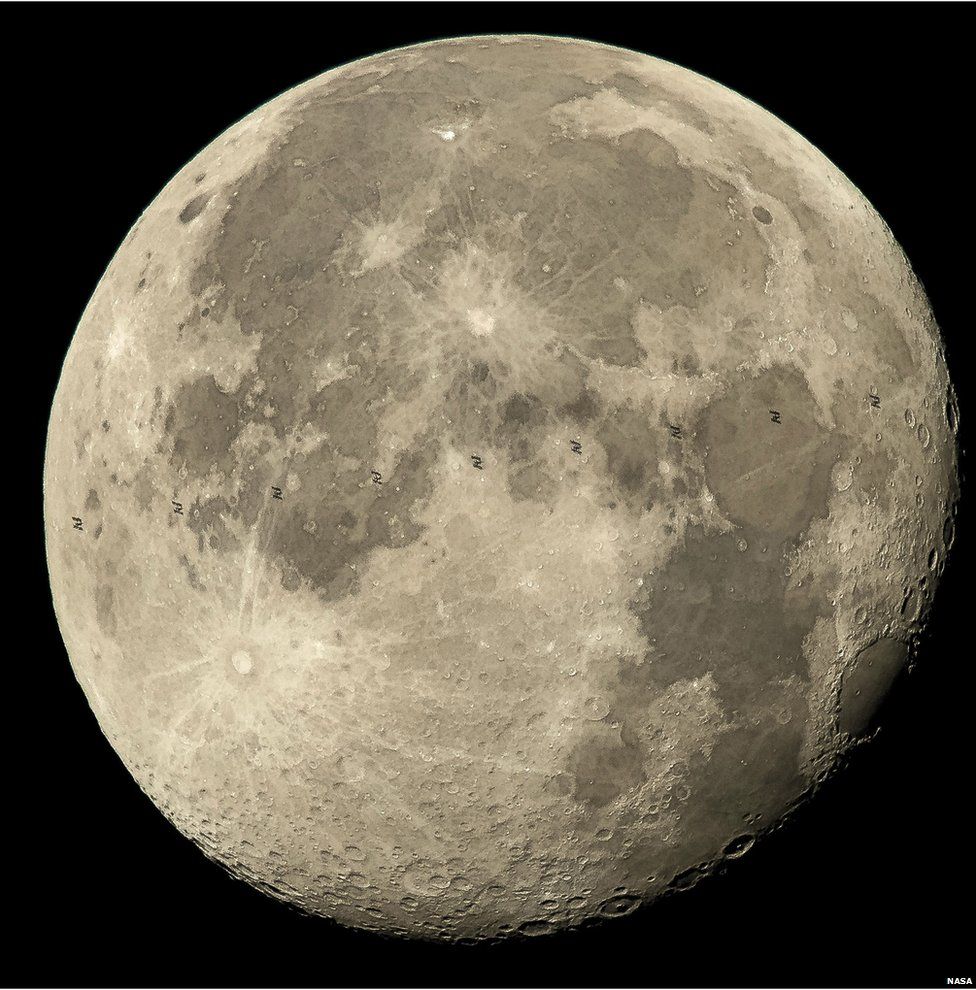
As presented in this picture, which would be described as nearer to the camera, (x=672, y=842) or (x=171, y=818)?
(x=672, y=842)

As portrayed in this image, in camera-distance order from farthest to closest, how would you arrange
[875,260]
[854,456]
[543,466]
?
[875,260]
[854,456]
[543,466]

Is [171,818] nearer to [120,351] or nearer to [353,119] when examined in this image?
[120,351]

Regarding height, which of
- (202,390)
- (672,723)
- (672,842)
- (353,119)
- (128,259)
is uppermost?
(353,119)

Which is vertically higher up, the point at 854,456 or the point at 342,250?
the point at 342,250

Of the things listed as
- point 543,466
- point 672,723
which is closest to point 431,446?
point 543,466

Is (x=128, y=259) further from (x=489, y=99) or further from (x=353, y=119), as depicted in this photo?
(x=489, y=99)

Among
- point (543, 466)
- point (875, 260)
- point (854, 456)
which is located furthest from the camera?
point (875, 260)
